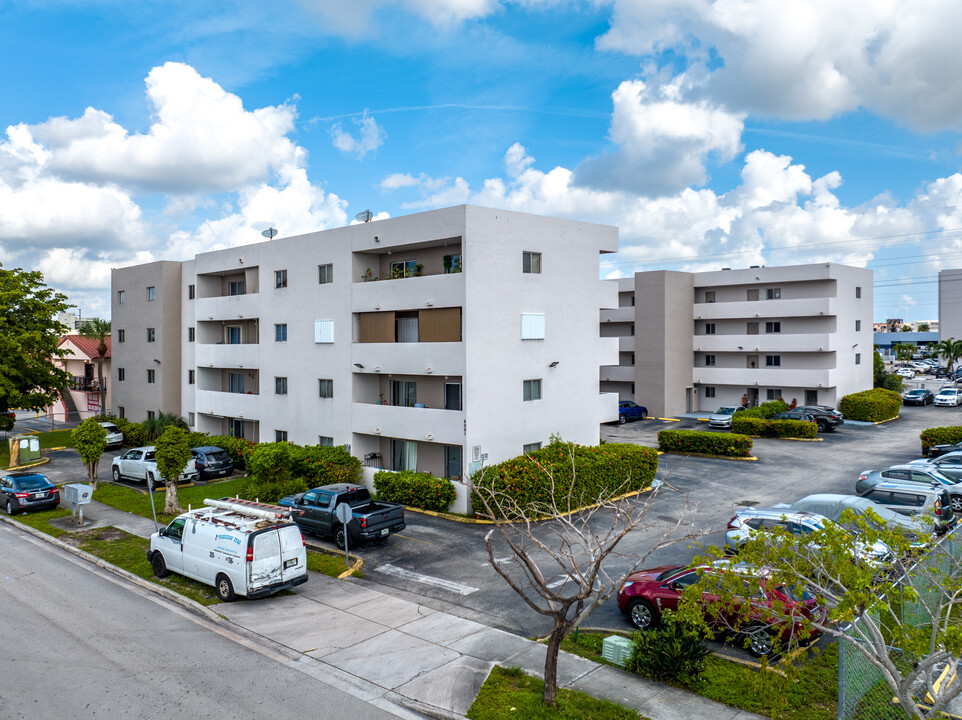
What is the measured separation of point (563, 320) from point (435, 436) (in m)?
7.44

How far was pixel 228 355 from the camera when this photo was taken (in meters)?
37.6

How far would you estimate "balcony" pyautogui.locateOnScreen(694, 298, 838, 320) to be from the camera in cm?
4939

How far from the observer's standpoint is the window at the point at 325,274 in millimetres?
31172

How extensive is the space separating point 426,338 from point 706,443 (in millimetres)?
18860

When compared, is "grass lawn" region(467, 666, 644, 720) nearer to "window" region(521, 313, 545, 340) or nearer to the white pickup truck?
"window" region(521, 313, 545, 340)

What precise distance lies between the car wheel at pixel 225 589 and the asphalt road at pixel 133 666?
897 mm

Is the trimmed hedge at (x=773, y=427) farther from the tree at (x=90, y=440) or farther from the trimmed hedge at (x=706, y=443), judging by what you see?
the tree at (x=90, y=440)

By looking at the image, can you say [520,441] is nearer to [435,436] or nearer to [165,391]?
[435,436]

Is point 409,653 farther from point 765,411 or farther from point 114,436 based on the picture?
point 765,411

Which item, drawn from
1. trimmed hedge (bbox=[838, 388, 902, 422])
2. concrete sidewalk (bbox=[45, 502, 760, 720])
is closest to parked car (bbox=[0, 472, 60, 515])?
concrete sidewalk (bbox=[45, 502, 760, 720])

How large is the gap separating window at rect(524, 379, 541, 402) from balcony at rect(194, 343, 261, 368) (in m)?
15.6

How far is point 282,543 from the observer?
653 inches

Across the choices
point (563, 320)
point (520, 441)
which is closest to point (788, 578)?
point (520, 441)

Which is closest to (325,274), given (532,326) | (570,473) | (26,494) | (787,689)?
(532,326)
